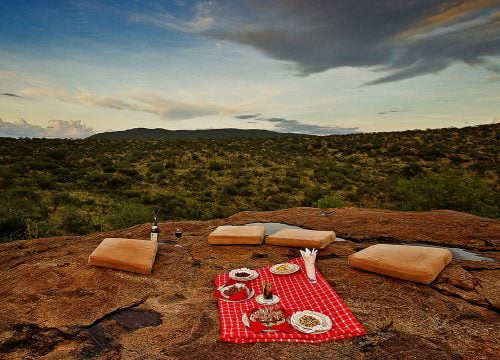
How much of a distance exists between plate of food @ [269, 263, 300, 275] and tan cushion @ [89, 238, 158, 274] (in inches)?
71.6

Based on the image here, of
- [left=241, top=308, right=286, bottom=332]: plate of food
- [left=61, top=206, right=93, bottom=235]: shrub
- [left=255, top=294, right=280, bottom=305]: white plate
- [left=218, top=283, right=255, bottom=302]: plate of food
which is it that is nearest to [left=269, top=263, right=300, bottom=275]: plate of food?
[left=218, top=283, right=255, bottom=302]: plate of food

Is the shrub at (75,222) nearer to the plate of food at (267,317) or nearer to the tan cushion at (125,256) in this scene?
the tan cushion at (125,256)

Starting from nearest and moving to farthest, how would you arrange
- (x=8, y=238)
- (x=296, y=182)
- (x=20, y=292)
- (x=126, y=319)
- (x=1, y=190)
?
(x=126, y=319) → (x=20, y=292) → (x=8, y=238) → (x=1, y=190) → (x=296, y=182)

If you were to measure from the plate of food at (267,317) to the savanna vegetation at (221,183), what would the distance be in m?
8.47

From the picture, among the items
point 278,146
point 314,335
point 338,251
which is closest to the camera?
point 314,335

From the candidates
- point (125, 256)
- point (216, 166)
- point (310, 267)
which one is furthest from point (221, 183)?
point (310, 267)

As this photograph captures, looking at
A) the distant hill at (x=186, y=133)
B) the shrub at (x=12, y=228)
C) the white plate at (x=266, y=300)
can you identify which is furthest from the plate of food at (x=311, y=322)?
the distant hill at (x=186, y=133)

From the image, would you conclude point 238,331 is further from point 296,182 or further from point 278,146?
point 278,146

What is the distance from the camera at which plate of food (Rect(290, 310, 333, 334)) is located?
3510 millimetres

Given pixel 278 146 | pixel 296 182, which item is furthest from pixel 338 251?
pixel 278 146

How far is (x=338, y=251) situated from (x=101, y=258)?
3.82 m

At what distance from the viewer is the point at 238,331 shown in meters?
3.63

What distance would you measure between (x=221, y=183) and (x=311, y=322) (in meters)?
16.6

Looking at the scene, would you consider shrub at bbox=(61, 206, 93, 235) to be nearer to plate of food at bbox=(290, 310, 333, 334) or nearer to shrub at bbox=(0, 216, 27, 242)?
shrub at bbox=(0, 216, 27, 242)
